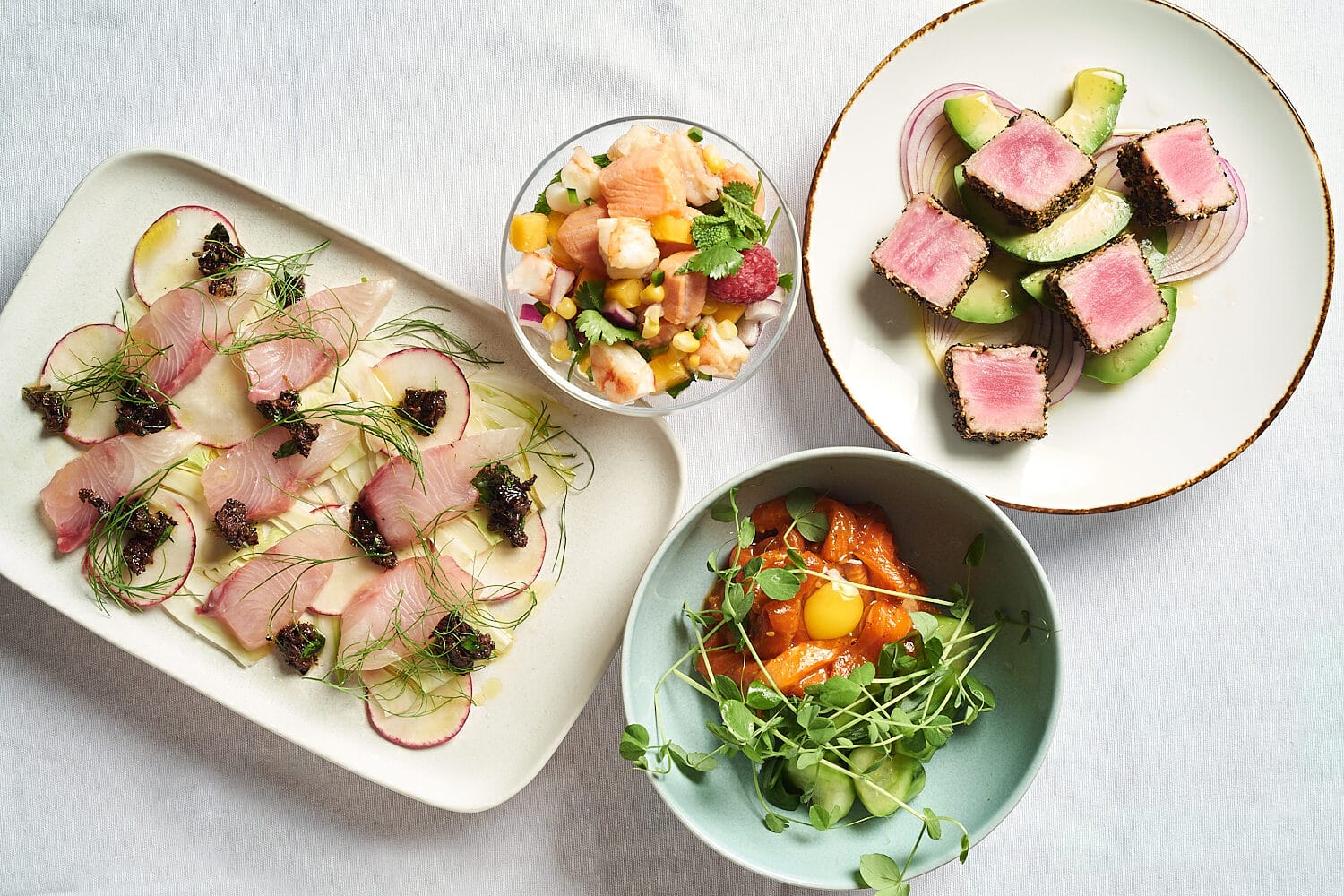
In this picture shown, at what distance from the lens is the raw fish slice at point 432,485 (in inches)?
73.0

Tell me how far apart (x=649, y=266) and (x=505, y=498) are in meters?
0.57

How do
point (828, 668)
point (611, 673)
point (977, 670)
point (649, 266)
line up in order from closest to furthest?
point (649, 266), point (828, 668), point (977, 670), point (611, 673)

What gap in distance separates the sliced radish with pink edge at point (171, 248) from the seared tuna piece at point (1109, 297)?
1.72m

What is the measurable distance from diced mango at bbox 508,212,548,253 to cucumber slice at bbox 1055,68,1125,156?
1094mm

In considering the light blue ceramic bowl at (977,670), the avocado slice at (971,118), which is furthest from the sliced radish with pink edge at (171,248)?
the avocado slice at (971,118)

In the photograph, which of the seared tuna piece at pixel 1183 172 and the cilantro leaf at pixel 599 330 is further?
the seared tuna piece at pixel 1183 172

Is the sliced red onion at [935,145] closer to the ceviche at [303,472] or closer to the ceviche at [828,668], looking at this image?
the ceviche at [828,668]

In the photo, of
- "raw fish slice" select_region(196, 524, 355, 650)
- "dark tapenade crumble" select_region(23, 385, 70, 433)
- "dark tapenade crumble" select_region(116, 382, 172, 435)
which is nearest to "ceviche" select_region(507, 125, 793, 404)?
"raw fish slice" select_region(196, 524, 355, 650)

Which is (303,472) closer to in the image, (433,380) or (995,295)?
(433,380)

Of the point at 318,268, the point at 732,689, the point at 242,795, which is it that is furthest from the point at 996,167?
the point at 242,795

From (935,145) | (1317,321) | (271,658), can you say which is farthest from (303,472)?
(1317,321)

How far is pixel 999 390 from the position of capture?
181cm

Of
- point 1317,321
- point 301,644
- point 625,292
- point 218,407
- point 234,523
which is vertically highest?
point 625,292

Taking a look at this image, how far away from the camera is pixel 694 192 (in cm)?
170
